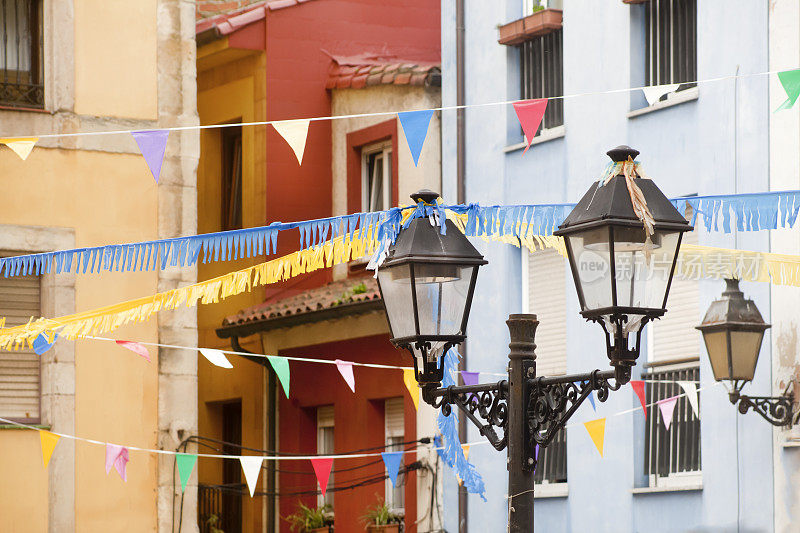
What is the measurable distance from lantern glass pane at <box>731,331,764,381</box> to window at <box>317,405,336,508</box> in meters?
8.47

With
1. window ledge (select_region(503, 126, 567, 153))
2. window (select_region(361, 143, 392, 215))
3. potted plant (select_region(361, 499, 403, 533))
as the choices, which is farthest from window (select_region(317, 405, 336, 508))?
window ledge (select_region(503, 126, 567, 153))

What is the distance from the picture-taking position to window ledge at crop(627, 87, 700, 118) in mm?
13430

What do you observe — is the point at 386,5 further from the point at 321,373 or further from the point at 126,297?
the point at 126,297

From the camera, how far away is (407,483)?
1716cm

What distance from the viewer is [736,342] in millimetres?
11461

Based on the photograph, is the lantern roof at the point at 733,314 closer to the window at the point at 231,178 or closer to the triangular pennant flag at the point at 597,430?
the triangular pennant flag at the point at 597,430

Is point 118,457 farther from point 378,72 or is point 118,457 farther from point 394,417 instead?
point 378,72

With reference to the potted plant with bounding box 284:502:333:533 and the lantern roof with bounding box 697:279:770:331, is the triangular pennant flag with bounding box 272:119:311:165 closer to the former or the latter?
the lantern roof with bounding box 697:279:770:331

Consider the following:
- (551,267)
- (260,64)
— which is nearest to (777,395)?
(551,267)

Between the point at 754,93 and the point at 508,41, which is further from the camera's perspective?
the point at 508,41

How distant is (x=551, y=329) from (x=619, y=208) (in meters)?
8.87

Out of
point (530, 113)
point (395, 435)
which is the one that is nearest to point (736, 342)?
point (530, 113)

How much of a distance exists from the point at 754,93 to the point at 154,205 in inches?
235

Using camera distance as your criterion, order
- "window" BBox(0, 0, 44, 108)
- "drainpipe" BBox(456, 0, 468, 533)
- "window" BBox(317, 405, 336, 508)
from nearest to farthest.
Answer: "window" BBox(0, 0, 44, 108) → "drainpipe" BBox(456, 0, 468, 533) → "window" BBox(317, 405, 336, 508)
